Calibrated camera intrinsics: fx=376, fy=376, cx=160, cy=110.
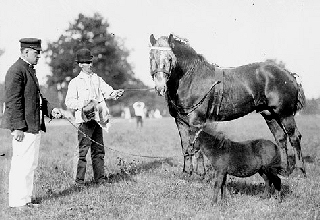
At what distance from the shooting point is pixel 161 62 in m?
6.46

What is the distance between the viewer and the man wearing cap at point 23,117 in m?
5.24

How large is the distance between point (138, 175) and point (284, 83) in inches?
147

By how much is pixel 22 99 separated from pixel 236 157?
10.7 feet

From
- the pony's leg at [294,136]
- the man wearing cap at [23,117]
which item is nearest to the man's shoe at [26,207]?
the man wearing cap at [23,117]

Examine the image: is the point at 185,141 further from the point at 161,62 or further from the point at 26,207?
the point at 26,207

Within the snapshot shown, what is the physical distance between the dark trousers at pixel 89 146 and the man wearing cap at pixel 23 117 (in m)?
1.45

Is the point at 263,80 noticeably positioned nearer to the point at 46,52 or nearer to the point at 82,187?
the point at 82,187

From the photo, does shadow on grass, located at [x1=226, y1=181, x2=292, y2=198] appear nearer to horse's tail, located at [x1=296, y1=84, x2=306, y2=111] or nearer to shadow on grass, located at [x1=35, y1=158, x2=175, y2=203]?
shadow on grass, located at [x1=35, y1=158, x2=175, y2=203]

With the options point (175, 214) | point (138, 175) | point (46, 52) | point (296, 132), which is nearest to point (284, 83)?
point (296, 132)

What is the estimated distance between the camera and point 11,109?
5.24m

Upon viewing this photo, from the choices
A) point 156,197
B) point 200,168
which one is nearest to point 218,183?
point 156,197

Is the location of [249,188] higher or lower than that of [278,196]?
lower

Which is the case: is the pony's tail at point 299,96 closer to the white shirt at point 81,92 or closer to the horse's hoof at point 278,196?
the horse's hoof at point 278,196

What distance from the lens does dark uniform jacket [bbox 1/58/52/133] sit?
17.1 feet
